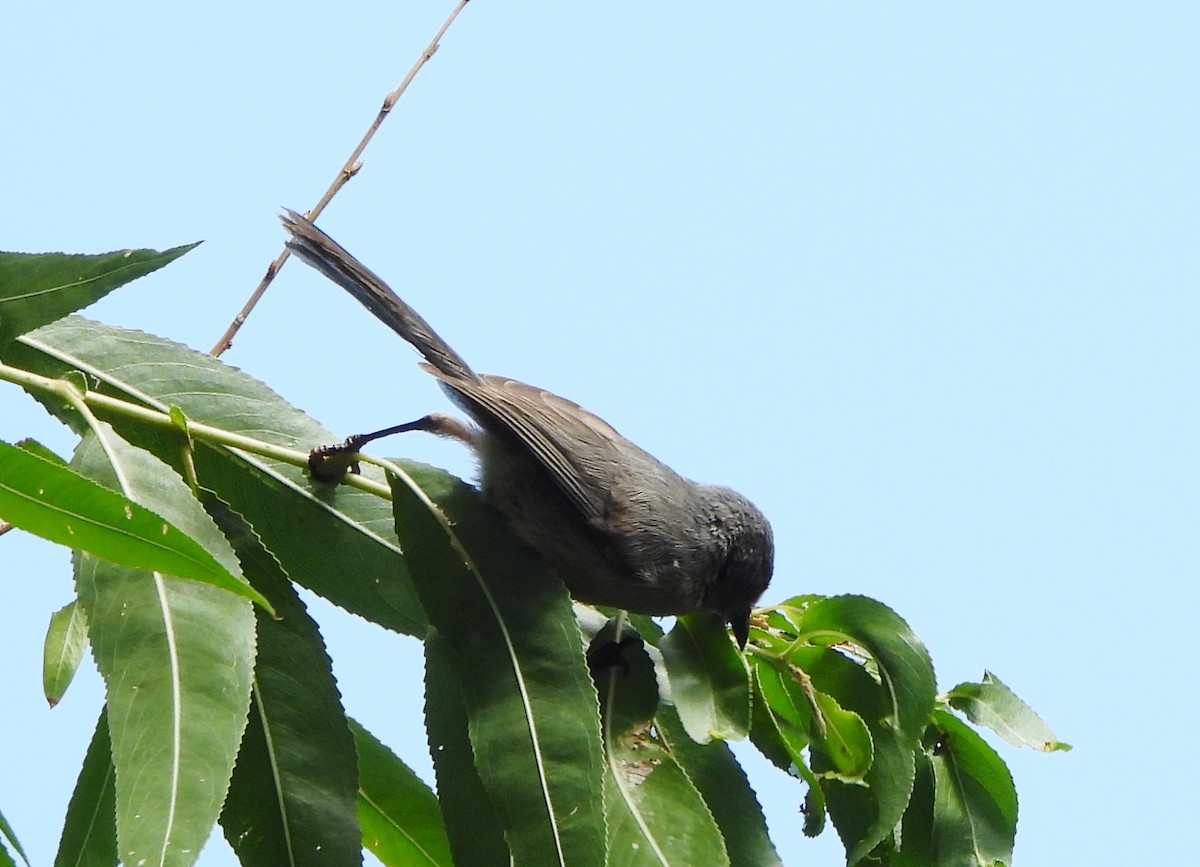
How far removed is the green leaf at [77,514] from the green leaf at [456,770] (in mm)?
614

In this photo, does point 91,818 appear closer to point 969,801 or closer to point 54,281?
point 54,281

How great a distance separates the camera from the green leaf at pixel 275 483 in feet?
8.13

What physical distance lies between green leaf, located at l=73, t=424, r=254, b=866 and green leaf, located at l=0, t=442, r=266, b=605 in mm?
299

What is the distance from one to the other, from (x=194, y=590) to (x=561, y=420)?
120 centimetres

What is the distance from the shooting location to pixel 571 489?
115 inches

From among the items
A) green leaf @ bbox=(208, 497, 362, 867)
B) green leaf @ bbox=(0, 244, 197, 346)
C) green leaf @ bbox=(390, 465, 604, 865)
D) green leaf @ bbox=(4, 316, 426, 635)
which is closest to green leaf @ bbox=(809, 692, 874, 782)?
green leaf @ bbox=(390, 465, 604, 865)

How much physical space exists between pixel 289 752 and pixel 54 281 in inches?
37.1

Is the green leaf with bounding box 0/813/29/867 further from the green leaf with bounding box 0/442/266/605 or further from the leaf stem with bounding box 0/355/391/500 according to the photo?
the leaf stem with bounding box 0/355/391/500

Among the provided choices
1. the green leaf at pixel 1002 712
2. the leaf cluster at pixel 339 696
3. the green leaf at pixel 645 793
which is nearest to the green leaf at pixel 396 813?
the leaf cluster at pixel 339 696

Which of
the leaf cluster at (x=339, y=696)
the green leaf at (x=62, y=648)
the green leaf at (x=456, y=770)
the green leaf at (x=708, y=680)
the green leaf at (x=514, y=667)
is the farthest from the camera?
the green leaf at (x=62, y=648)

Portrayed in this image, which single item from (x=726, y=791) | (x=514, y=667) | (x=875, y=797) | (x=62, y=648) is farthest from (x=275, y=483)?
(x=875, y=797)

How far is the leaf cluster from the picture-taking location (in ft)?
6.20

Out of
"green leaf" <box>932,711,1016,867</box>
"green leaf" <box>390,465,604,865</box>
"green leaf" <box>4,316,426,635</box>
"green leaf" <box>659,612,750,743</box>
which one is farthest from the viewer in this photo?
"green leaf" <box>932,711,1016,867</box>

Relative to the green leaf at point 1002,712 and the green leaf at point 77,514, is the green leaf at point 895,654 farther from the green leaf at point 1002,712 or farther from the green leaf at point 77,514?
the green leaf at point 77,514
